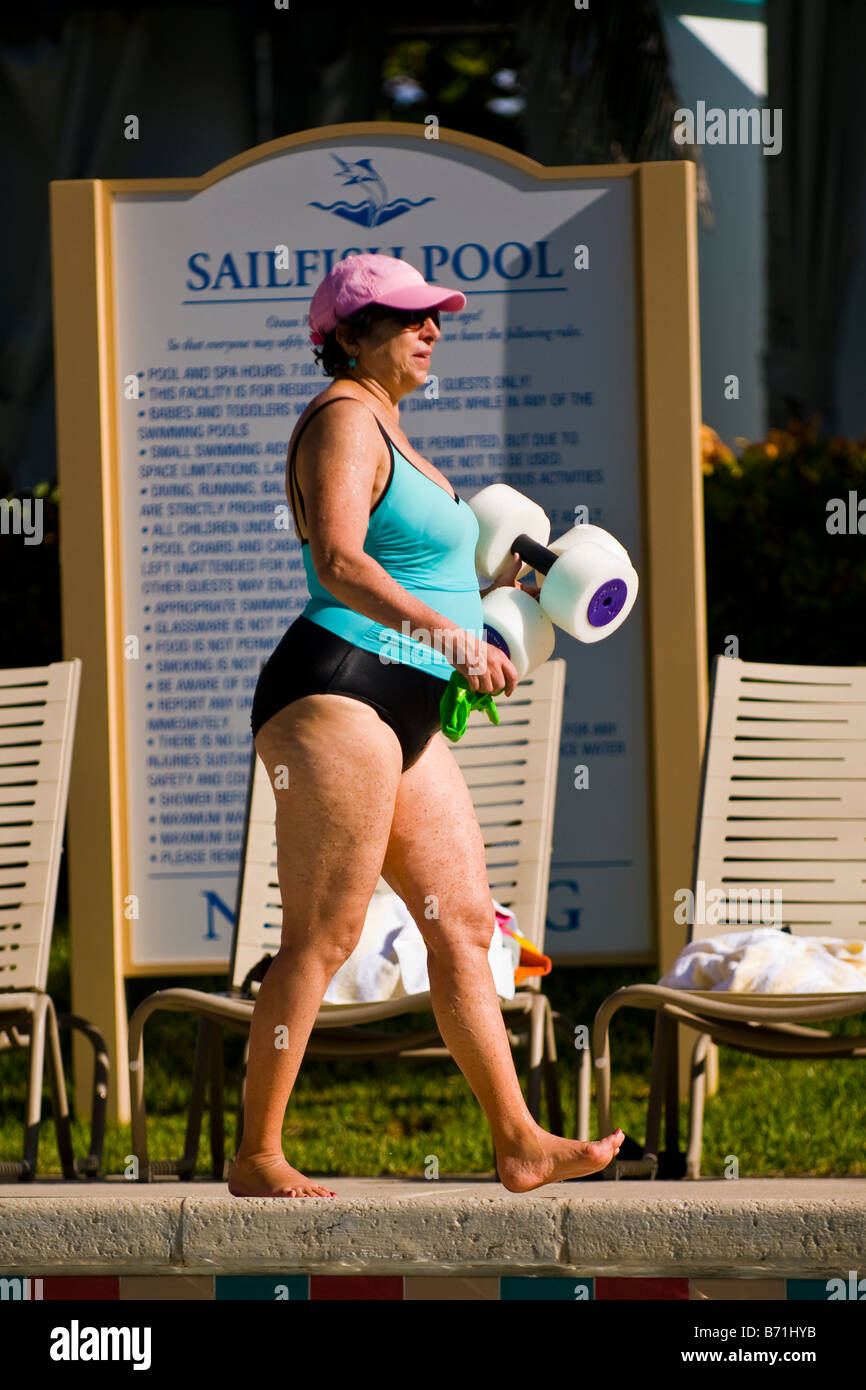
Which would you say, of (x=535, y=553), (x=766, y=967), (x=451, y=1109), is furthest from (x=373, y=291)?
(x=451, y=1109)

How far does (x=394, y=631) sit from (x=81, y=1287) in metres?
→ 1.30

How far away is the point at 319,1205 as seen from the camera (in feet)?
10.1

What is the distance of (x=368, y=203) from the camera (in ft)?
18.7

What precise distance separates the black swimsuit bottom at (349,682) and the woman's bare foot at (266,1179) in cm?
79

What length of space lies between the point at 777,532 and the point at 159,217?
2589 millimetres

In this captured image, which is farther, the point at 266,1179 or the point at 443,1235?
the point at 266,1179

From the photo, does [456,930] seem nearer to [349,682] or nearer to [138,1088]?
[349,682]

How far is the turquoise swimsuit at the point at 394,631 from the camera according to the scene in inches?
132

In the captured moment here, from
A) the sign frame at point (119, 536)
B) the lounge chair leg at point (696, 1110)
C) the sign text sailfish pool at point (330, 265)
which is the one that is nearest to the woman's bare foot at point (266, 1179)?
the lounge chair leg at point (696, 1110)

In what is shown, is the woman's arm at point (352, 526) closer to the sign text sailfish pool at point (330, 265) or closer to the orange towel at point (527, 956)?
the orange towel at point (527, 956)

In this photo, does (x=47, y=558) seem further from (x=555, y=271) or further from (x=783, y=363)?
(x=783, y=363)
